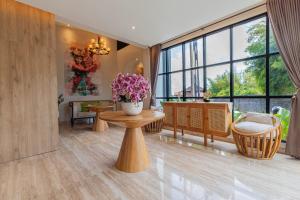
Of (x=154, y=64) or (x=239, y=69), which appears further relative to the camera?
(x=154, y=64)

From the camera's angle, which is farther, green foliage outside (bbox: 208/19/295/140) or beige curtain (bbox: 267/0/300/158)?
green foliage outside (bbox: 208/19/295/140)

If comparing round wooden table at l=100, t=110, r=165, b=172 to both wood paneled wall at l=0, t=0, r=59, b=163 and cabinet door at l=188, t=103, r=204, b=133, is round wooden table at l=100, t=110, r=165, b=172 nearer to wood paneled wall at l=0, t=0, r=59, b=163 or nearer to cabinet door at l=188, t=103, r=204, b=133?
cabinet door at l=188, t=103, r=204, b=133

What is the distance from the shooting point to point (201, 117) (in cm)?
355

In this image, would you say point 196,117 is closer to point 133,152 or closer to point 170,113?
point 170,113

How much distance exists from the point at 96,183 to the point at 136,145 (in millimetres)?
688

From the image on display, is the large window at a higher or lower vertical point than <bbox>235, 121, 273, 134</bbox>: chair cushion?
higher

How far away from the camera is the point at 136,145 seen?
7.79 ft

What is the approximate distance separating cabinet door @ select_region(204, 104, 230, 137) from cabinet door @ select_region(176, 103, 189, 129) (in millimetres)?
512

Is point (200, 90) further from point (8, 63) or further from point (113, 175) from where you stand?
point (8, 63)

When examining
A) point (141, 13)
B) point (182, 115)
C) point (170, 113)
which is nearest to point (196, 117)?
point (182, 115)

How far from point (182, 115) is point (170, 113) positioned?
40 centimetres

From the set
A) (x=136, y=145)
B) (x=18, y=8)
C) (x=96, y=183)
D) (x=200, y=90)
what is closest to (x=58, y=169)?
(x=96, y=183)

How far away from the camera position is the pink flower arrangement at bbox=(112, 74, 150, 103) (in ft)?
7.24

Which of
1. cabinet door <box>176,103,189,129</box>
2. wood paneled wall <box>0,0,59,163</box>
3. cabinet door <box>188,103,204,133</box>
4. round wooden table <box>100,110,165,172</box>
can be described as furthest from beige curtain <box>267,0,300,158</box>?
wood paneled wall <box>0,0,59,163</box>
